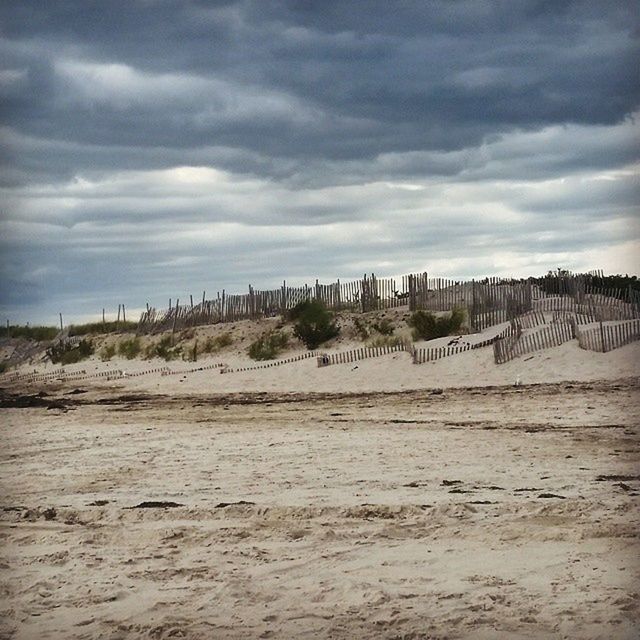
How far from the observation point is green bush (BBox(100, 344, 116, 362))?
3323cm

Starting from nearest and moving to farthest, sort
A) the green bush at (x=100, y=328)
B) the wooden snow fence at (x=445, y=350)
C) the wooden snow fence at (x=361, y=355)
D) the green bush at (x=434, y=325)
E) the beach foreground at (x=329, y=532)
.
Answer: the beach foreground at (x=329, y=532), the wooden snow fence at (x=445, y=350), the wooden snow fence at (x=361, y=355), the green bush at (x=434, y=325), the green bush at (x=100, y=328)

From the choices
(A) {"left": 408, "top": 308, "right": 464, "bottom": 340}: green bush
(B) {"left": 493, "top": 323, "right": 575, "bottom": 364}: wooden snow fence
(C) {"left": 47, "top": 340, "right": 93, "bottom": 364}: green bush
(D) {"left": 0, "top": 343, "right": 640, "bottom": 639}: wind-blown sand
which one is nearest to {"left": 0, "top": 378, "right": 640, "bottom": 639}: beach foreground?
(D) {"left": 0, "top": 343, "right": 640, "bottom": 639}: wind-blown sand

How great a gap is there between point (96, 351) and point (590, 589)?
3086 centimetres

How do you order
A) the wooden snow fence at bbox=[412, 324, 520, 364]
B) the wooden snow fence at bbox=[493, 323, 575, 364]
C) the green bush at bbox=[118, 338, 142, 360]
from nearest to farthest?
1. the wooden snow fence at bbox=[493, 323, 575, 364]
2. the wooden snow fence at bbox=[412, 324, 520, 364]
3. the green bush at bbox=[118, 338, 142, 360]

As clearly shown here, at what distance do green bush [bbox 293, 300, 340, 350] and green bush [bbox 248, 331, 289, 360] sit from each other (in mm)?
492

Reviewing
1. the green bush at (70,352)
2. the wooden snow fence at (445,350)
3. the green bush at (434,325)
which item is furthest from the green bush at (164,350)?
the wooden snow fence at (445,350)

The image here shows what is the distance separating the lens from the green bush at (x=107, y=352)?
33.2m

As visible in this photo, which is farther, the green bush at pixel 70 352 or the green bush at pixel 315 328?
the green bush at pixel 70 352

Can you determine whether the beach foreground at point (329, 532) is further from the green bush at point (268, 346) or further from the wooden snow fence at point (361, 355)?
the green bush at point (268, 346)

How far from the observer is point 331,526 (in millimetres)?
7719

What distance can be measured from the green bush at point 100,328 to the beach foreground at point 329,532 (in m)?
26.9

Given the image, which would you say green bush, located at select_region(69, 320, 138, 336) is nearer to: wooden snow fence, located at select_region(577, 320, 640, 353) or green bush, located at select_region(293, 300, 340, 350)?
green bush, located at select_region(293, 300, 340, 350)

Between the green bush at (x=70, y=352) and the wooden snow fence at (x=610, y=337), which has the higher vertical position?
the wooden snow fence at (x=610, y=337)

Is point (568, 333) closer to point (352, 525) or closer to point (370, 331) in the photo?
point (370, 331)
